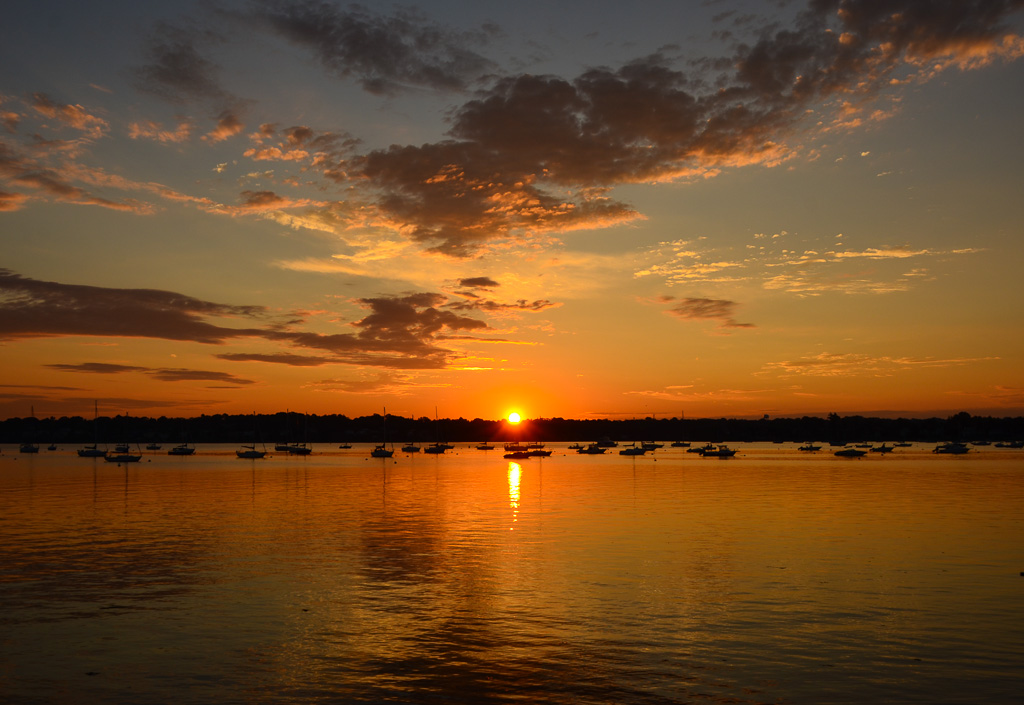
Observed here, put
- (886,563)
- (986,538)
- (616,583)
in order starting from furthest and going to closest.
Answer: (986,538), (886,563), (616,583)

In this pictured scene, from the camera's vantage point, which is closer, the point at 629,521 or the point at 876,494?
the point at 629,521

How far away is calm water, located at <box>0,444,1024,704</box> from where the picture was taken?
21.0m

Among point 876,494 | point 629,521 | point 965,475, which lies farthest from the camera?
point 965,475

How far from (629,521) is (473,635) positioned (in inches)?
1461

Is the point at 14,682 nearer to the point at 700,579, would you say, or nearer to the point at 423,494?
the point at 700,579

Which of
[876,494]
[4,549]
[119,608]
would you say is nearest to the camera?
[119,608]

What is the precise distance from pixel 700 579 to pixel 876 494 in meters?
63.1

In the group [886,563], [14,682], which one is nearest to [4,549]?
[14,682]

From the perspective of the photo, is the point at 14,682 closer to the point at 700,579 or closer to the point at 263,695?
the point at 263,695

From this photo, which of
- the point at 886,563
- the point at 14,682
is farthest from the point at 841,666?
the point at 14,682

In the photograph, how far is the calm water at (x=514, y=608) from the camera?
21.0m

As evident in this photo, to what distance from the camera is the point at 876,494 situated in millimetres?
89062

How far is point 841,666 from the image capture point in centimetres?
2247

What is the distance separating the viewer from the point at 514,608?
2997 cm
